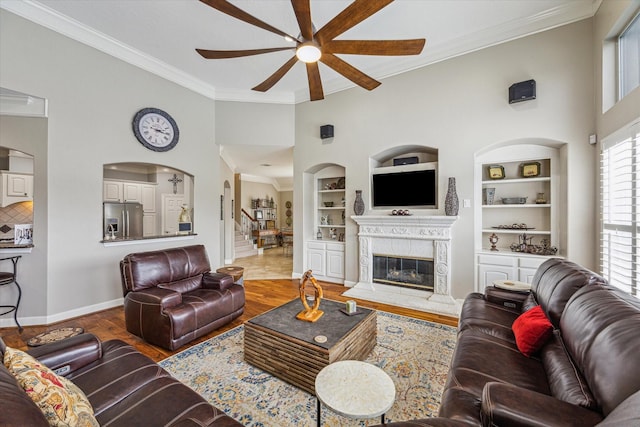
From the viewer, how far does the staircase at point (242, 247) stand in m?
8.27

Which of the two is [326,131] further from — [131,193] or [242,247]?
[131,193]

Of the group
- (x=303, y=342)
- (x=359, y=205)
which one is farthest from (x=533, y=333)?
(x=359, y=205)

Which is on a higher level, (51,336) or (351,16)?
(351,16)

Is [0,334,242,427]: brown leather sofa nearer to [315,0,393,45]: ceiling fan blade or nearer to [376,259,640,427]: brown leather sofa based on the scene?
[376,259,640,427]: brown leather sofa

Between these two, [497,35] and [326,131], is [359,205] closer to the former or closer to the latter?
[326,131]

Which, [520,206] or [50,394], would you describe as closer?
[50,394]

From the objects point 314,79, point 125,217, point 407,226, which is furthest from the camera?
point 125,217

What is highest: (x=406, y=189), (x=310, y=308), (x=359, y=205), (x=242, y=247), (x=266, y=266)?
(x=406, y=189)

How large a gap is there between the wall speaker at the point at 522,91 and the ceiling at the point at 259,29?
0.71 metres

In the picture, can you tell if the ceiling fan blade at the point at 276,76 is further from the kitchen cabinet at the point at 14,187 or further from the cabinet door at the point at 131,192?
the cabinet door at the point at 131,192

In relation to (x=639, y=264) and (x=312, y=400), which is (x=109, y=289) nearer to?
(x=312, y=400)

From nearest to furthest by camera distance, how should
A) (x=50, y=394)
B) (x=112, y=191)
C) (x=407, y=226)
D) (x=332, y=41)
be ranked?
1. (x=50, y=394)
2. (x=332, y=41)
3. (x=407, y=226)
4. (x=112, y=191)

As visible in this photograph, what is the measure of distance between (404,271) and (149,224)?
23.4 feet

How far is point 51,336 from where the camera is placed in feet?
6.21
